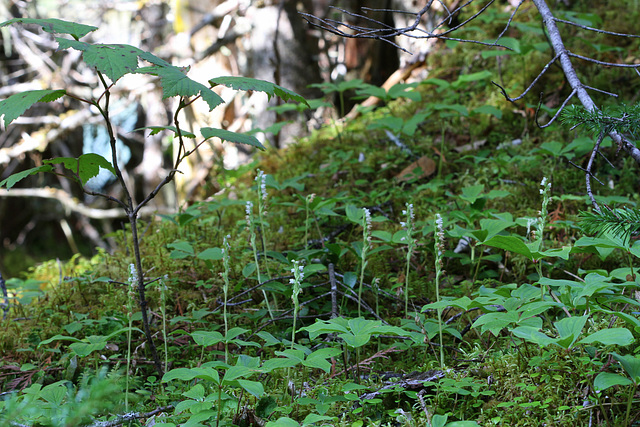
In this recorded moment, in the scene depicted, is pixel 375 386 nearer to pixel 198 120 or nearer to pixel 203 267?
pixel 203 267

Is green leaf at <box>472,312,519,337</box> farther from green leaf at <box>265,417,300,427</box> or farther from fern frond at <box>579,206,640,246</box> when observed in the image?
green leaf at <box>265,417,300,427</box>

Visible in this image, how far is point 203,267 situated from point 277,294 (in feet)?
1.87

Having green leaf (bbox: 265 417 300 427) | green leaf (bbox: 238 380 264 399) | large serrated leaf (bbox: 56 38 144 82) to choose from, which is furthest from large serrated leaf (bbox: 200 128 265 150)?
green leaf (bbox: 265 417 300 427)

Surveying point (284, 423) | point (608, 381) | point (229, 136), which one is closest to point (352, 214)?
point (229, 136)

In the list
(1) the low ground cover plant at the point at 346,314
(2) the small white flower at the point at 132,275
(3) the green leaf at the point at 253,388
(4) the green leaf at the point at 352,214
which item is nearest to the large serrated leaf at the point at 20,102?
(1) the low ground cover plant at the point at 346,314

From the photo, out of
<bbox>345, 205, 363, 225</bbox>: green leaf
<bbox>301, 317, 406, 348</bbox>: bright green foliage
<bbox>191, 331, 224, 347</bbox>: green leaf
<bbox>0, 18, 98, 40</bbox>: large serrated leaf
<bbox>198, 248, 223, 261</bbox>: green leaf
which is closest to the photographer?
<bbox>301, 317, 406, 348</bbox>: bright green foliage

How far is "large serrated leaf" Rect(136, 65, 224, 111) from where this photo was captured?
4.74 ft

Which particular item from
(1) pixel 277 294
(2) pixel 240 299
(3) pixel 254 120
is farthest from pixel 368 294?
(3) pixel 254 120

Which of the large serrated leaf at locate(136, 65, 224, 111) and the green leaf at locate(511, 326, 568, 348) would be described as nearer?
the green leaf at locate(511, 326, 568, 348)

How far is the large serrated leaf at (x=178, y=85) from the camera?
1.44 meters

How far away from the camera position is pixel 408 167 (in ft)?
11.2

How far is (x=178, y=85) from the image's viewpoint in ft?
4.81

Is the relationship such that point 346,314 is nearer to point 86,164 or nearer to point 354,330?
point 354,330

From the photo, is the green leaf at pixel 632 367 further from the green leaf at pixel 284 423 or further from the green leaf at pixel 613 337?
the green leaf at pixel 284 423
